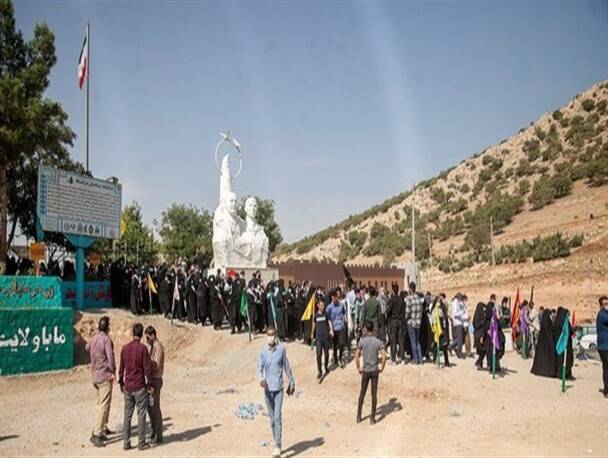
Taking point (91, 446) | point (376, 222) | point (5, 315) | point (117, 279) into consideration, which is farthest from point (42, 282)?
point (376, 222)

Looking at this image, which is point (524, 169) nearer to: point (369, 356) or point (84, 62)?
point (84, 62)

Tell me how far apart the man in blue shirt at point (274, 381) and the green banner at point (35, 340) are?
9.67 metres

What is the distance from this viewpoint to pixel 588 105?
75.4 meters

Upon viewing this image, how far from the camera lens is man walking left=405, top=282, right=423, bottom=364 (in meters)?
15.1

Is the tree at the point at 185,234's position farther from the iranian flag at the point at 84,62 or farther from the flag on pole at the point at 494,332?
the flag on pole at the point at 494,332

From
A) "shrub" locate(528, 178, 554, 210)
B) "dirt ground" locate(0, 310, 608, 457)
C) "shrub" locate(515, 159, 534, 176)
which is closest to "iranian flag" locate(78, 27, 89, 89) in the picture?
"dirt ground" locate(0, 310, 608, 457)

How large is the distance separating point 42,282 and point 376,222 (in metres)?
61.8

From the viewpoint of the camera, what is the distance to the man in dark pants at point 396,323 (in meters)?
15.6

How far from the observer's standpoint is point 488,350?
15.4 metres

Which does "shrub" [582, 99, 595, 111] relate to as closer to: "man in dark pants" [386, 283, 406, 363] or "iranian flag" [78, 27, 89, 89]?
"iranian flag" [78, 27, 89, 89]

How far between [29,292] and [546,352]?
13.4m

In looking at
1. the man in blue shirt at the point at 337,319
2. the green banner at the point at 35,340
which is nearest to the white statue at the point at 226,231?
the green banner at the point at 35,340

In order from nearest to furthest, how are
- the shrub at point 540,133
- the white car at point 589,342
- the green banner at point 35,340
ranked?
the green banner at point 35,340
the white car at point 589,342
the shrub at point 540,133

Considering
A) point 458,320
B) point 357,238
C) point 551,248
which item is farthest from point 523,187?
point 458,320
